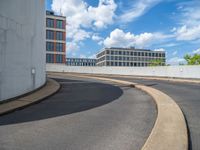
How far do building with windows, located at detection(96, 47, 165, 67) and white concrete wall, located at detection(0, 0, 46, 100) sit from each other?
140658mm

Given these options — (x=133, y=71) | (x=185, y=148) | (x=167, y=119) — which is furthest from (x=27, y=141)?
(x=133, y=71)

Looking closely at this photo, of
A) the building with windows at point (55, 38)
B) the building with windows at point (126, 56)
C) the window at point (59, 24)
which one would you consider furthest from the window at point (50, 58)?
the building with windows at point (126, 56)

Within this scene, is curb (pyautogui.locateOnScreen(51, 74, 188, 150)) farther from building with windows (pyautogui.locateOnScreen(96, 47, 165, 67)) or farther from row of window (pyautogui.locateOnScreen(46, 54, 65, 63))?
building with windows (pyautogui.locateOnScreen(96, 47, 165, 67))

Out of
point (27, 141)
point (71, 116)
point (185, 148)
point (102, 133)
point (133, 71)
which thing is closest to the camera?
point (185, 148)

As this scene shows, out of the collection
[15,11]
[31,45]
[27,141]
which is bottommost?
[27,141]

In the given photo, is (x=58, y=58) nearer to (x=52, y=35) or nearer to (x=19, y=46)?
(x=52, y=35)

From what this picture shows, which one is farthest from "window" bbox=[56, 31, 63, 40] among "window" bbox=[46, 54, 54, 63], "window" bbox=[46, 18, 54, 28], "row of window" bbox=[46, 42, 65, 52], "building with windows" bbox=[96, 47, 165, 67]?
"building with windows" bbox=[96, 47, 165, 67]

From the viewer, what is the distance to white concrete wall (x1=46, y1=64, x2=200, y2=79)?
29031mm

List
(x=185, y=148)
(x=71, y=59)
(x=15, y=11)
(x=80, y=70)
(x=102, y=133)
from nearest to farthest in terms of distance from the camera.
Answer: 1. (x=185, y=148)
2. (x=102, y=133)
3. (x=15, y=11)
4. (x=80, y=70)
5. (x=71, y=59)

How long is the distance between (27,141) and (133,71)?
119ft

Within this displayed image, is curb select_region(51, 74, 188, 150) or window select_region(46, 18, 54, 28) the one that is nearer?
curb select_region(51, 74, 188, 150)

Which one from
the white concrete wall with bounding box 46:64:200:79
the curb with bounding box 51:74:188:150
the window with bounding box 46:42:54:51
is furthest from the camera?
the window with bounding box 46:42:54:51

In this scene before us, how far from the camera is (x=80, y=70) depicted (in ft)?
159

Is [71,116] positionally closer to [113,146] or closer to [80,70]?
[113,146]
